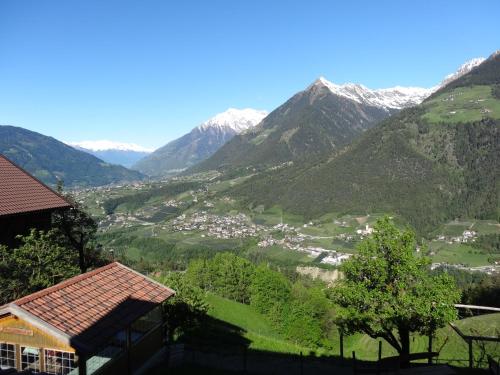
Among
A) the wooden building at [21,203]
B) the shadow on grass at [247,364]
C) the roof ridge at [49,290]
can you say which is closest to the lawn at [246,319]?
the shadow on grass at [247,364]

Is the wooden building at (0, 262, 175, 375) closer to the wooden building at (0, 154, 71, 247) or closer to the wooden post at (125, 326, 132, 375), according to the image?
the wooden post at (125, 326, 132, 375)

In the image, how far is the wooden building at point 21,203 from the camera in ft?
87.2

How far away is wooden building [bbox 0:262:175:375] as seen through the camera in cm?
1502

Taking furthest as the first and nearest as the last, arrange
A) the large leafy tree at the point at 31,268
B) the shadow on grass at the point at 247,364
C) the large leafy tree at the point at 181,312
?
the large leafy tree at the point at 181,312
the large leafy tree at the point at 31,268
the shadow on grass at the point at 247,364

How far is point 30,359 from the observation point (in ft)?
51.6

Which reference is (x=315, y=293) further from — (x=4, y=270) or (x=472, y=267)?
(x=472, y=267)

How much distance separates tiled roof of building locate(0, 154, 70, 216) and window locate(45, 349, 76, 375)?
12.9m

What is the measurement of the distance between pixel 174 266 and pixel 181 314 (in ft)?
300

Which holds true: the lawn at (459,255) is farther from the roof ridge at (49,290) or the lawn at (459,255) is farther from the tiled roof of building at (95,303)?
the roof ridge at (49,290)

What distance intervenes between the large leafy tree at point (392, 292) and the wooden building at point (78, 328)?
1011cm

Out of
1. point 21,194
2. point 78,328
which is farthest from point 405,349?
point 21,194

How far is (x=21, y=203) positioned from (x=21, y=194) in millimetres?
1139

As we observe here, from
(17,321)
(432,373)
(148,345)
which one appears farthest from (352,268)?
(17,321)

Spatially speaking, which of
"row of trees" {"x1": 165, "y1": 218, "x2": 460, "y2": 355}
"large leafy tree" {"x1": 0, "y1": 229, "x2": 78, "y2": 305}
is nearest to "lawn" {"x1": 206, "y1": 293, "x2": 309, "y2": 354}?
"row of trees" {"x1": 165, "y1": 218, "x2": 460, "y2": 355}
